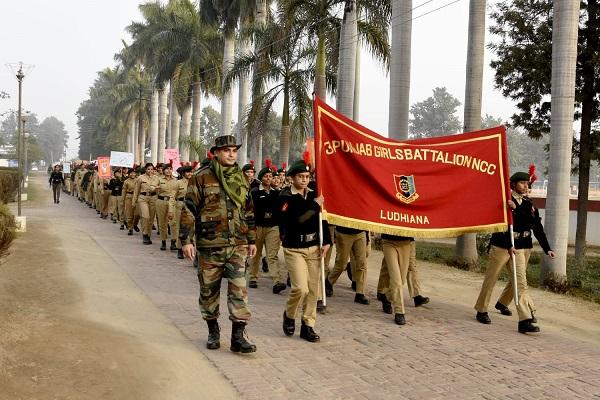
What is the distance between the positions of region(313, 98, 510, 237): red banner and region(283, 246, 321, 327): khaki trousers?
0.81m

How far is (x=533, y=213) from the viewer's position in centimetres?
756

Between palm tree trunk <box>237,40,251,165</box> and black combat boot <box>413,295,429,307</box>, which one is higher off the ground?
palm tree trunk <box>237,40,251,165</box>

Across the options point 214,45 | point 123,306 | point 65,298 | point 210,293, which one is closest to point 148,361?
point 210,293

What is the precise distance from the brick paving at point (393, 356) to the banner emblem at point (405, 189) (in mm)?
1503

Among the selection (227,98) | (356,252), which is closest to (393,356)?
(356,252)

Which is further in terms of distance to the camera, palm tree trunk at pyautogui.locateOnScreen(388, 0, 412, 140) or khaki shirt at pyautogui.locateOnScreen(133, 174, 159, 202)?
palm tree trunk at pyautogui.locateOnScreen(388, 0, 412, 140)

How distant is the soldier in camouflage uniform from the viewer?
217 inches

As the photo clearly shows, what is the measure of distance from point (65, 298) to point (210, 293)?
9.20 ft

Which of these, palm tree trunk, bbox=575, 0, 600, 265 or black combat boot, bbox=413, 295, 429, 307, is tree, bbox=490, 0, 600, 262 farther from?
black combat boot, bbox=413, 295, 429, 307

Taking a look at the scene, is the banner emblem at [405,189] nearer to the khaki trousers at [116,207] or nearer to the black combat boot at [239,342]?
the black combat boot at [239,342]

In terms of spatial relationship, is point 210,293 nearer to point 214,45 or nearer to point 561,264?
point 561,264

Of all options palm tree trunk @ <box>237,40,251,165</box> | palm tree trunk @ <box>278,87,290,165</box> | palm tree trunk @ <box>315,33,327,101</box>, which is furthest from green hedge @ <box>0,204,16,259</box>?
palm tree trunk @ <box>237,40,251,165</box>

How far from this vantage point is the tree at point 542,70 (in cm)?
1420

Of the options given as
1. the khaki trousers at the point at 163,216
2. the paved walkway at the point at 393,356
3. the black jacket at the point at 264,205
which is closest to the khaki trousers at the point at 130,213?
the khaki trousers at the point at 163,216
